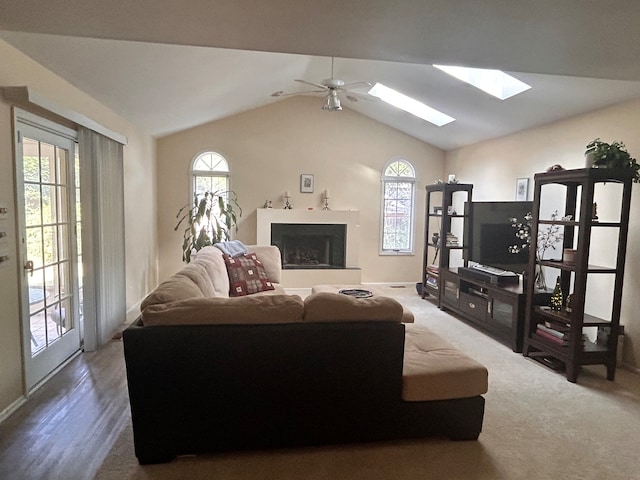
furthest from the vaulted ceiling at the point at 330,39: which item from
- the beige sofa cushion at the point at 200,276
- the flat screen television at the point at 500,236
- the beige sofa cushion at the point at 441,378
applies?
the beige sofa cushion at the point at 441,378

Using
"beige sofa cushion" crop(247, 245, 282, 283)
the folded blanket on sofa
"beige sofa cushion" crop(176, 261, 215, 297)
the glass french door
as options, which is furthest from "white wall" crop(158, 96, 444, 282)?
"beige sofa cushion" crop(176, 261, 215, 297)

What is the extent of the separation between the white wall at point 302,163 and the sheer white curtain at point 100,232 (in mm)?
2255

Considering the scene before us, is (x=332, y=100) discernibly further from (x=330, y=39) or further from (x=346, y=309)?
(x=346, y=309)

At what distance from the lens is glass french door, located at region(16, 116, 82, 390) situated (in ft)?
9.02

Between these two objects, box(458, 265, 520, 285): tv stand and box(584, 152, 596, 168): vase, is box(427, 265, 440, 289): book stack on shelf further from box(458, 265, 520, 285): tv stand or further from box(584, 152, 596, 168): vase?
box(584, 152, 596, 168): vase

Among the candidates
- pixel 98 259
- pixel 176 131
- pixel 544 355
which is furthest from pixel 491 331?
pixel 176 131

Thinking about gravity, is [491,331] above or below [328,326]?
below

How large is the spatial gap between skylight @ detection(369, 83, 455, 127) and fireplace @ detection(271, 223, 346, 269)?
2.04 meters

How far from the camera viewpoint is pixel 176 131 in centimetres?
623

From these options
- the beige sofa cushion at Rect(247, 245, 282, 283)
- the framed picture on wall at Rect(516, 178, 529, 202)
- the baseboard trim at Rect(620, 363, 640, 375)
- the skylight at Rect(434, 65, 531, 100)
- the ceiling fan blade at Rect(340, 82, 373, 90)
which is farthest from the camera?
the framed picture on wall at Rect(516, 178, 529, 202)

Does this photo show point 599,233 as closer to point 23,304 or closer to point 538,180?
point 538,180

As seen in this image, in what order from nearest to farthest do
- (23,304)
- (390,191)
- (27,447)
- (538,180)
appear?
(27,447) < (23,304) < (538,180) < (390,191)

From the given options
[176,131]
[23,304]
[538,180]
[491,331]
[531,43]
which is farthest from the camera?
[176,131]

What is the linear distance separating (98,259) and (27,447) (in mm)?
1789
